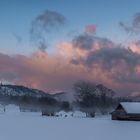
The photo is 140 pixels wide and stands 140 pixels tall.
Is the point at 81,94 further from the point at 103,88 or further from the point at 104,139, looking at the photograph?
the point at 104,139

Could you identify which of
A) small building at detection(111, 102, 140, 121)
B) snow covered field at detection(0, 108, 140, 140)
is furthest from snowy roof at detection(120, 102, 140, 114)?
snow covered field at detection(0, 108, 140, 140)

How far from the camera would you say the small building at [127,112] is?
65875 millimetres

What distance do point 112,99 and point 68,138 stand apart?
250 feet

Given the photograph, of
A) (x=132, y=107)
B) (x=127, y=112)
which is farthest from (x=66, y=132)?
(x=132, y=107)

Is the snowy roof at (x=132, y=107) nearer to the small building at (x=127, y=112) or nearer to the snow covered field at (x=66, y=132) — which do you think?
the small building at (x=127, y=112)

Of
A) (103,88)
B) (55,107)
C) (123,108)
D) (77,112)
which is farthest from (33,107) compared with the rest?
(123,108)

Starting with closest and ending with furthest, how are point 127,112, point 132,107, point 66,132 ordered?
point 66,132 < point 127,112 < point 132,107

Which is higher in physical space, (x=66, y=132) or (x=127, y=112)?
(x=127, y=112)

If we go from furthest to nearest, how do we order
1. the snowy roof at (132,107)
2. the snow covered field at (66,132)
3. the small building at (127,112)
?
the snowy roof at (132,107) → the small building at (127,112) → the snow covered field at (66,132)

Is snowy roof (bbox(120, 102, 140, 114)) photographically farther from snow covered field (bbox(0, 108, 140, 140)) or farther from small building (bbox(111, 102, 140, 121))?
snow covered field (bbox(0, 108, 140, 140))

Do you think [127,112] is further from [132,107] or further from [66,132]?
[66,132]

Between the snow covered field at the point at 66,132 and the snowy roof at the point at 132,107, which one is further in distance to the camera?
the snowy roof at the point at 132,107

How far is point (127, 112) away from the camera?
66188mm

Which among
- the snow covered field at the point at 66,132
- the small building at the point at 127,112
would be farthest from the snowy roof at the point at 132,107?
the snow covered field at the point at 66,132
